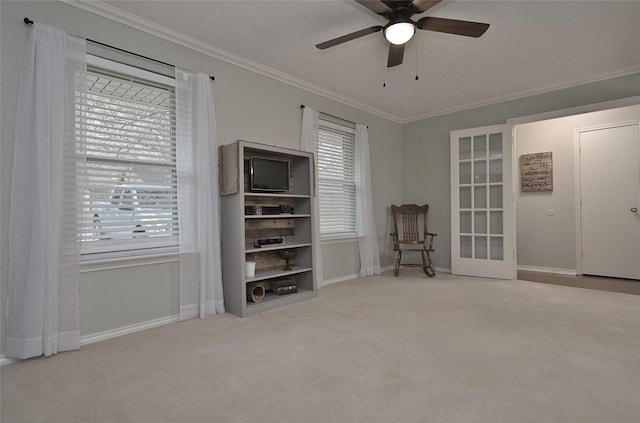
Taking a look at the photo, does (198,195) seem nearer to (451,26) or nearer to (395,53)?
(395,53)

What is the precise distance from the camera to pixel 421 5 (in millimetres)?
2320

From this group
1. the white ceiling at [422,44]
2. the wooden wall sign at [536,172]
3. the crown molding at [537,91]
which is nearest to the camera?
the white ceiling at [422,44]

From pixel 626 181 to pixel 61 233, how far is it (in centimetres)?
653

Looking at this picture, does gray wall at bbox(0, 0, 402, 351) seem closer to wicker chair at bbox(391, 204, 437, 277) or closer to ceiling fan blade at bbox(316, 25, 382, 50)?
wicker chair at bbox(391, 204, 437, 277)

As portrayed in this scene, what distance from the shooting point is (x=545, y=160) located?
208 inches

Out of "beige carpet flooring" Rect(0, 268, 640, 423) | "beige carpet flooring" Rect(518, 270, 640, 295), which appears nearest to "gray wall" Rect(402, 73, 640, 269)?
"beige carpet flooring" Rect(518, 270, 640, 295)

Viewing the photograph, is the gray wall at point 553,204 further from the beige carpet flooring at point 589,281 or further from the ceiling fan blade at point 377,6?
the ceiling fan blade at point 377,6

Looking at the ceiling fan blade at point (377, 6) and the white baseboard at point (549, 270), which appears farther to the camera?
the white baseboard at point (549, 270)

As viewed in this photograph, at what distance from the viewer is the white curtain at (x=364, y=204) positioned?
4.97 metres

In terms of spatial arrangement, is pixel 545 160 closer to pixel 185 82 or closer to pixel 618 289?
pixel 618 289

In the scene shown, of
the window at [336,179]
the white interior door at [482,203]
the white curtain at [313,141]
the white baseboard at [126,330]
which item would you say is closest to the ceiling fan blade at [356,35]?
the white curtain at [313,141]

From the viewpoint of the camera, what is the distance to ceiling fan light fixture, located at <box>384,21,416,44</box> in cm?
246

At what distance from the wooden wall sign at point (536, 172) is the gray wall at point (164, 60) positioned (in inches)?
121

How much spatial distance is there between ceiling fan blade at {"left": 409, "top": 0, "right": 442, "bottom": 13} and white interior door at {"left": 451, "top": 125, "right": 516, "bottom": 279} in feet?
10.1
